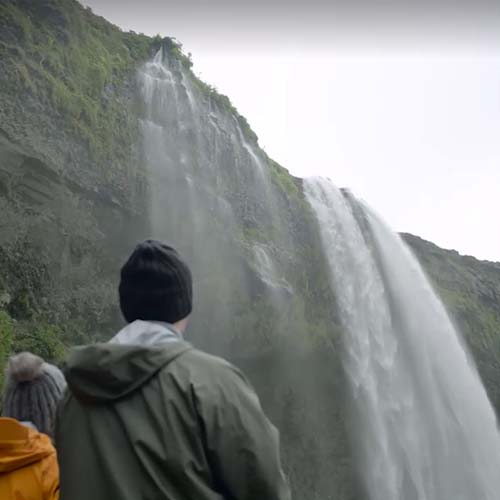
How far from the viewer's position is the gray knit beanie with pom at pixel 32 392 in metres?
2.69

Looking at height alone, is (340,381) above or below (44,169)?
below

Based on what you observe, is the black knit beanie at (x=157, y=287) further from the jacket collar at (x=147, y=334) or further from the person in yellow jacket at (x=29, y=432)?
the person in yellow jacket at (x=29, y=432)

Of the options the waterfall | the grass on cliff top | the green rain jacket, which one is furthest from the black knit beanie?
the waterfall

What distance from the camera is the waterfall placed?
17844 mm

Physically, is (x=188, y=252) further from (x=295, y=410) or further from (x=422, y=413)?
(x=422, y=413)

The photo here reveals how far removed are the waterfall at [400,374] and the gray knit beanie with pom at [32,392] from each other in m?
15.5

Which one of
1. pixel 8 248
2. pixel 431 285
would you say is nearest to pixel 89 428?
pixel 8 248

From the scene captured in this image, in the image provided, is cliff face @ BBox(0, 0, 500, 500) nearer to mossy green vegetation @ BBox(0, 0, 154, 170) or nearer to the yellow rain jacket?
mossy green vegetation @ BBox(0, 0, 154, 170)

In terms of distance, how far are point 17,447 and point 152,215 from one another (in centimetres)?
1246

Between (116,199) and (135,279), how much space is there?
1209cm

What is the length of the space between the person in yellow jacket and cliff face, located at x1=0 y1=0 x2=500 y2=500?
8.17 m

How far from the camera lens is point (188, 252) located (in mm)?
15359

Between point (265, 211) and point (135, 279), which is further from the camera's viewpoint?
point (265, 211)

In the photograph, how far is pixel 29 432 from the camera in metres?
2.35
